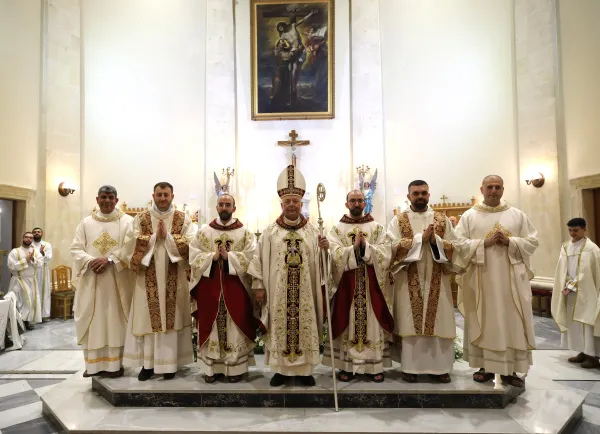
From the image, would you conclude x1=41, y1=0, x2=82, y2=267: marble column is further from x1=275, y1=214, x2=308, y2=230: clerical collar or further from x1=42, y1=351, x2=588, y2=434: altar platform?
x1=275, y1=214, x2=308, y2=230: clerical collar

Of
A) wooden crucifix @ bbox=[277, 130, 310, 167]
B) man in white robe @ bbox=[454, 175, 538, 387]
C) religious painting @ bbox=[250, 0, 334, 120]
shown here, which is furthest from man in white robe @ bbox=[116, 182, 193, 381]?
religious painting @ bbox=[250, 0, 334, 120]

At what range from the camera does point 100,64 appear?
11.3 metres

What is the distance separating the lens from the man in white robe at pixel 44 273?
852 cm

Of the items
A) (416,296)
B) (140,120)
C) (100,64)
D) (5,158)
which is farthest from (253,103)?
(416,296)

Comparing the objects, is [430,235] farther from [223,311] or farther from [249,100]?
[249,100]

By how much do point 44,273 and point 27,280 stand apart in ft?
1.64

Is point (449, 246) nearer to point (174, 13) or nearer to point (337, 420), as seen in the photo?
point (337, 420)

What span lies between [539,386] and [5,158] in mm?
10472

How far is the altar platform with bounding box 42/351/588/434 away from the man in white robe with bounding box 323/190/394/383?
0.21 metres

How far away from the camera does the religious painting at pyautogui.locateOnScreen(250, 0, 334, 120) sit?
37.7 ft

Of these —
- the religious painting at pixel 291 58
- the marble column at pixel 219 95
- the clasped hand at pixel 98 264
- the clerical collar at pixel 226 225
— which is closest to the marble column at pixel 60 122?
the marble column at pixel 219 95

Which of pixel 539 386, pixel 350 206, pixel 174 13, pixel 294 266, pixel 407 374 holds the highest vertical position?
pixel 174 13

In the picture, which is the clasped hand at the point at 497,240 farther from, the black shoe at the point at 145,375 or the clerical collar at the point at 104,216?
the clerical collar at the point at 104,216

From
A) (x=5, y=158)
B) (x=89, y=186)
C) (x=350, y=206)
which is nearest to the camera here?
(x=350, y=206)
